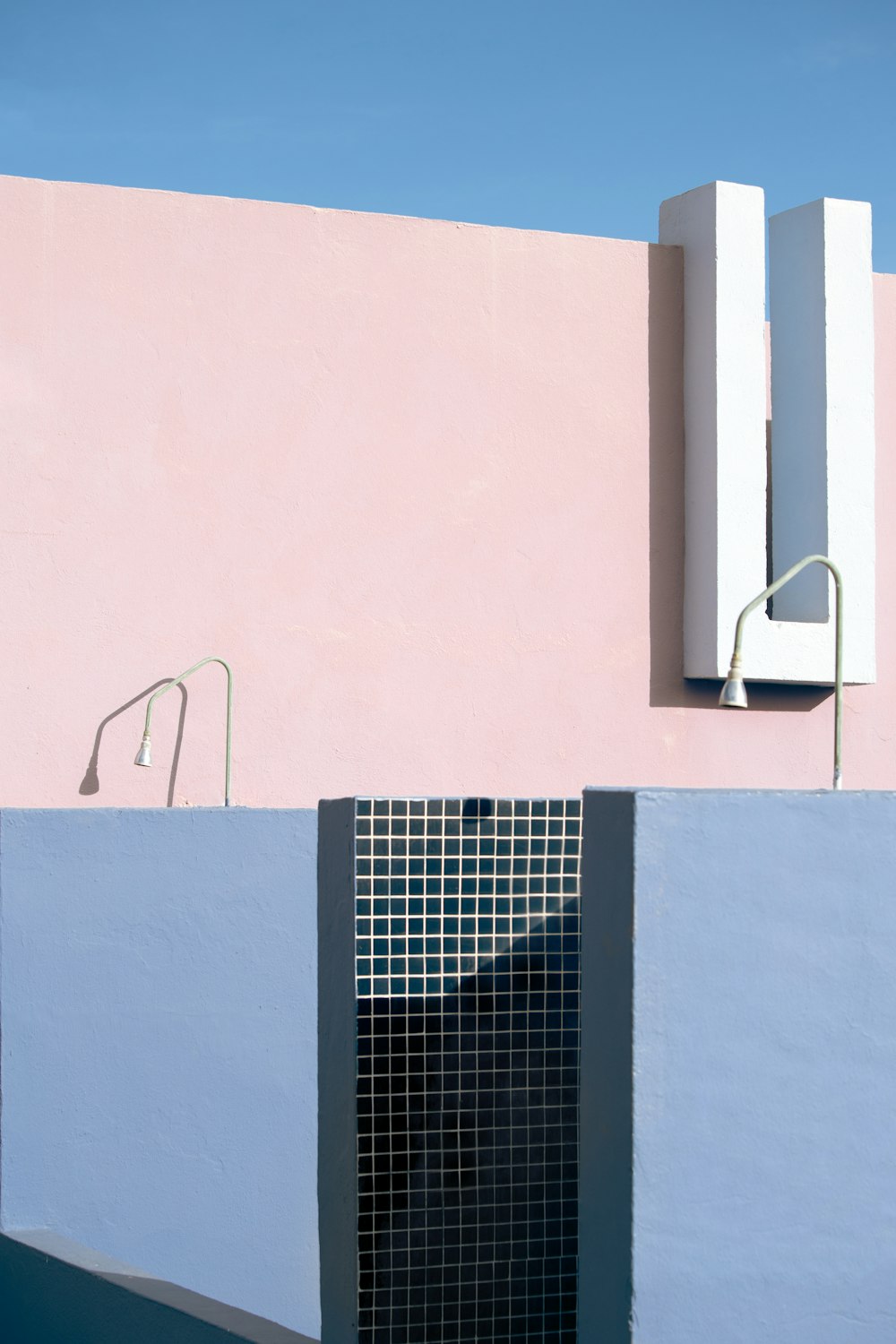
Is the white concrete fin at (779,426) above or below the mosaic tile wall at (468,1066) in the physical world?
above

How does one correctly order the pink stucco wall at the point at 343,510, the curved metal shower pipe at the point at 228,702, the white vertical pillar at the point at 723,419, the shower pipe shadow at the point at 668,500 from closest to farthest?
the curved metal shower pipe at the point at 228,702, the pink stucco wall at the point at 343,510, the white vertical pillar at the point at 723,419, the shower pipe shadow at the point at 668,500

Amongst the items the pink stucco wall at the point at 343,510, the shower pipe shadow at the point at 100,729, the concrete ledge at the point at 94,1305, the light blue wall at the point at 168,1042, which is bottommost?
the concrete ledge at the point at 94,1305

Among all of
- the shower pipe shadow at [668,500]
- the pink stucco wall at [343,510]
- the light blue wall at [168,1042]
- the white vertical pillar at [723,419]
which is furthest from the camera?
the shower pipe shadow at [668,500]

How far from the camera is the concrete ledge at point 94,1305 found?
12.0 ft

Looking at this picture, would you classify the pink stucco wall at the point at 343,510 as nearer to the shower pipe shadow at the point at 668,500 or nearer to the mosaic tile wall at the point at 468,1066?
the shower pipe shadow at the point at 668,500

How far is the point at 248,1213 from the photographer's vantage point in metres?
4.85

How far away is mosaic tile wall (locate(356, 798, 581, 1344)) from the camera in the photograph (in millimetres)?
3254

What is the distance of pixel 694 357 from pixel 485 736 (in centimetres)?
228

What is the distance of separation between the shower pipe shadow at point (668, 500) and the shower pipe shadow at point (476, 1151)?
439cm

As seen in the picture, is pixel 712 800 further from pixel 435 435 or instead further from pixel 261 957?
pixel 435 435

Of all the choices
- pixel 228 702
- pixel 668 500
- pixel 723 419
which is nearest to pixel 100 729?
pixel 228 702

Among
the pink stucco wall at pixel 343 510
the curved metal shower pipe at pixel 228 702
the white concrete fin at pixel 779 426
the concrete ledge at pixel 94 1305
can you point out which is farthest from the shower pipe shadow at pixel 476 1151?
the white concrete fin at pixel 779 426

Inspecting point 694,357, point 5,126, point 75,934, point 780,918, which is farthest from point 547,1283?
point 5,126

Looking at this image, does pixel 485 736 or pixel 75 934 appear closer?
pixel 75 934
